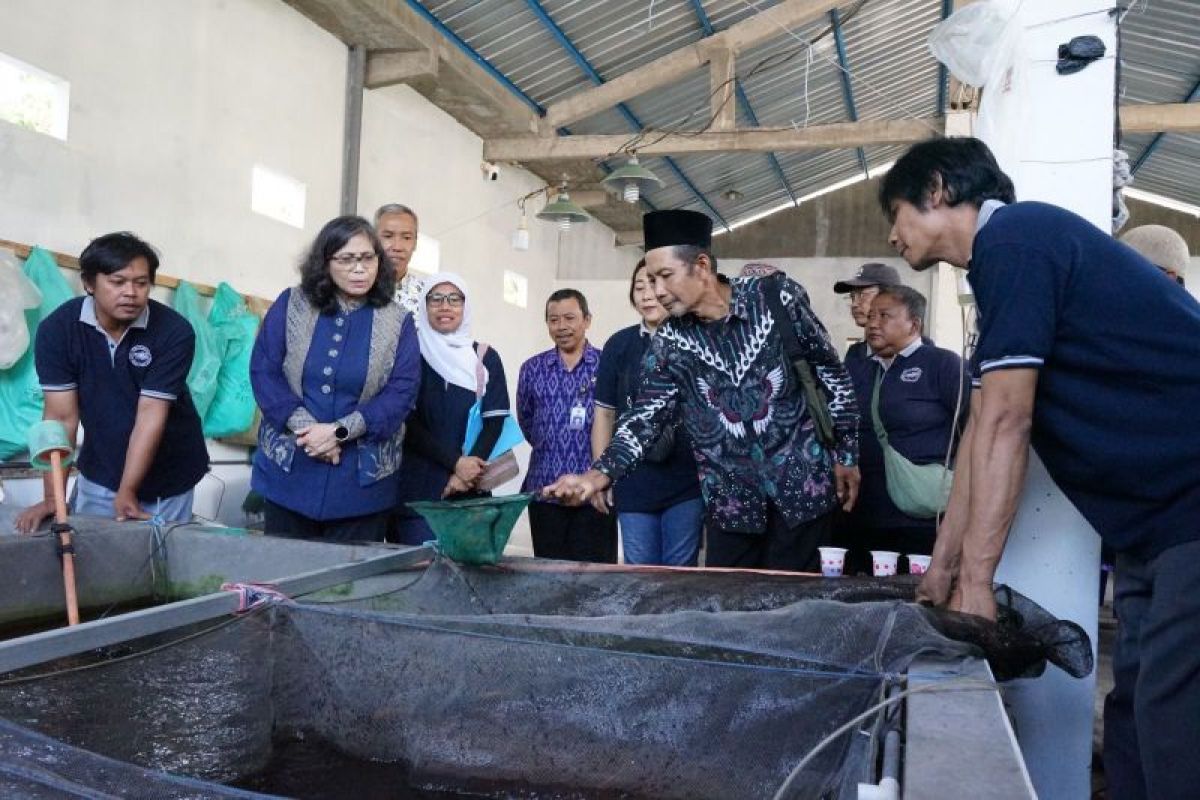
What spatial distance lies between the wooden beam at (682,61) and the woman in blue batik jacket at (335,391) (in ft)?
18.3

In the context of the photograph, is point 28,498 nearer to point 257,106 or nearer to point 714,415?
point 257,106

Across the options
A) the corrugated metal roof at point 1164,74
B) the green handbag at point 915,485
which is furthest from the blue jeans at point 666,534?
the corrugated metal roof at point 1164,74

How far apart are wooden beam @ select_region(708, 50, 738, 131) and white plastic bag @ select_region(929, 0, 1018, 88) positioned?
17.1 feet

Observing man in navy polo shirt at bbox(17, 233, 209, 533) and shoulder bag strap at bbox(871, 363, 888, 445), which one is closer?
man in navy polo shirt at bbox(17, 233, 209, 533)

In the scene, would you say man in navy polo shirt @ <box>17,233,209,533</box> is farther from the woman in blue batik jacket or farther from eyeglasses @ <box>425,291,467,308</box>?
eyeglasses @ <box>425,291,467,308</box>

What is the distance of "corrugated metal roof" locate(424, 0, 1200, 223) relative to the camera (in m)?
6.82

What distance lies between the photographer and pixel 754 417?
8.00ft

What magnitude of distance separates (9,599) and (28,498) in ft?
7.67

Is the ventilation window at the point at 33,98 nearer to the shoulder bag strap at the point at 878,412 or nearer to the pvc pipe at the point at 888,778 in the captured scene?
the shoulder bag strap at the point at 878,412

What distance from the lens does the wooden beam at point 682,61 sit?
283 inches

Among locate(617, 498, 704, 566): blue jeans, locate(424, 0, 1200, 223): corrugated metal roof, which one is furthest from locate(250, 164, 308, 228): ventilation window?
locate(617, 498, 704, 566): blue jeans

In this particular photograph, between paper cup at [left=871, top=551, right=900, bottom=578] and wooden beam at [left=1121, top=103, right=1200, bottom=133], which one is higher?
wooden beam at [left=1121, top=103, right=1200, bottom=133]

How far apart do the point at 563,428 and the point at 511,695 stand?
197 centimetres

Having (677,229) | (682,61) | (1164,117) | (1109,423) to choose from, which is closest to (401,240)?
(677,229)
